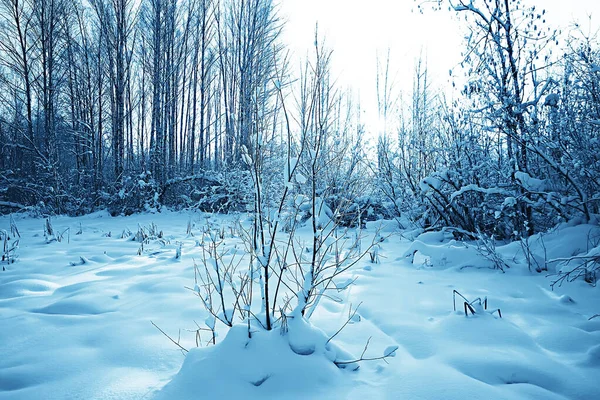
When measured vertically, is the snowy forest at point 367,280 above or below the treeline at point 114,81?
below

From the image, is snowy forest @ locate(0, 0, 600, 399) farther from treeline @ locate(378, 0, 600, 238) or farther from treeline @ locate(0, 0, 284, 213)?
treeline @ locate(0, 0, 284, 213)

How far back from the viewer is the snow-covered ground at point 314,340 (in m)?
1.33

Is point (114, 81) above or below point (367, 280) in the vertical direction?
above

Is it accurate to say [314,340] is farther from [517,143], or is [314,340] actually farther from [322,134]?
[517,143]

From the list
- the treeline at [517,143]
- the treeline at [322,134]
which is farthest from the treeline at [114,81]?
the treeline at [517,143]

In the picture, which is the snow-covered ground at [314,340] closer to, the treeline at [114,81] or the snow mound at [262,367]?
the snow mound at [262,367]

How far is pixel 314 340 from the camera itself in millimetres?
1505

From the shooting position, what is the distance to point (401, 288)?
2.83m

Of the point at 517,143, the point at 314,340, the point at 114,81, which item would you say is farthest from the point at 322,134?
the point at 114,81

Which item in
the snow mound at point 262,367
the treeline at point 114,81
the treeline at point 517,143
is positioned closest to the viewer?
the snow mound at point 262,367

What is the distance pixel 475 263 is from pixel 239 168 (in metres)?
7.49

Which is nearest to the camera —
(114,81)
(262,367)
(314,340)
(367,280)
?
(262,367)

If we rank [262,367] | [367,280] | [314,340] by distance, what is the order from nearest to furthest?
[262,367]
[314,340]
[367,280]

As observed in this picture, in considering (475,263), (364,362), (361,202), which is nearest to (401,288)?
(475,263)
